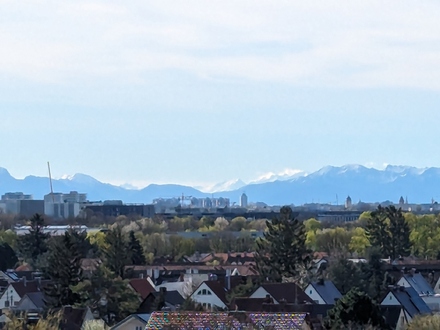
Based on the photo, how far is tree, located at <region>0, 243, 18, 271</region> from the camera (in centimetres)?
8156

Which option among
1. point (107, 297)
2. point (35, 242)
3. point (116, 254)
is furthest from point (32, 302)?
point (35, 242)

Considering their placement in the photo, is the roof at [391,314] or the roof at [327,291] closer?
the roof at [391,314]

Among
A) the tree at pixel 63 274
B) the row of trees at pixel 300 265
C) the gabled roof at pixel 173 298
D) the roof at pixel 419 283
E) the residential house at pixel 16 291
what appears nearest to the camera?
the gabled roof at pixel 173 298

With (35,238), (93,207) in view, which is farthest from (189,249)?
(93,207)

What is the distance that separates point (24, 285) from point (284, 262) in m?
14.1

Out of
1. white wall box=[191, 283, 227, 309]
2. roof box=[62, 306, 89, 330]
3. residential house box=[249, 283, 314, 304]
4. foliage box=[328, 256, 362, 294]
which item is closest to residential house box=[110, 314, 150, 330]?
roof box=[62, 306, 89, 330]

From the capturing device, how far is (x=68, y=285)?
180 feet

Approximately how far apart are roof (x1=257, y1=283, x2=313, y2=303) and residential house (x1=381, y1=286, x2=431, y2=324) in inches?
132

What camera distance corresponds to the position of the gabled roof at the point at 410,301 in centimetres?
5025

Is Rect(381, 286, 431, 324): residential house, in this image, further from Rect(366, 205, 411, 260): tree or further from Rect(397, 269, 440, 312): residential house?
Rect(366, 205, 411, 260): tree

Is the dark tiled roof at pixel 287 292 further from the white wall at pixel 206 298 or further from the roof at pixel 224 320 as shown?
the roof at pixel 224 320

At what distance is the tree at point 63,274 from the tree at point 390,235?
1123 inches

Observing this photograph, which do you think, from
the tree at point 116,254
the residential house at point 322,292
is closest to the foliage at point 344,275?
the residential house at point 322,292

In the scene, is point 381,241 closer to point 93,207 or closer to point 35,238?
point 35,238
